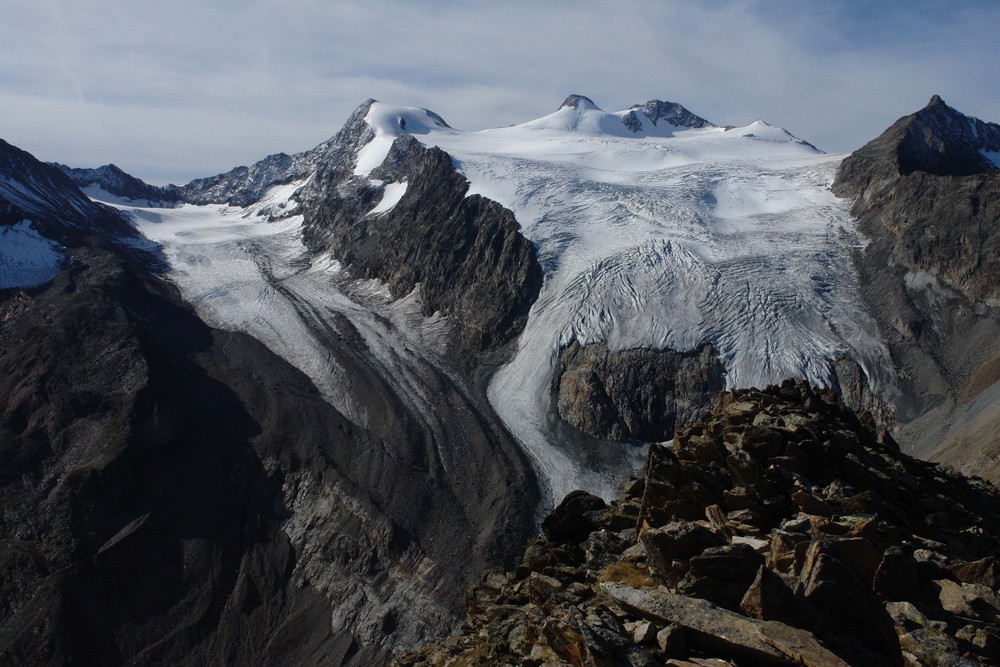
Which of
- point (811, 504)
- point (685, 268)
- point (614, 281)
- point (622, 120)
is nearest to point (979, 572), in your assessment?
point (811, 504)

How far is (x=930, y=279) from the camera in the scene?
53.8 meters

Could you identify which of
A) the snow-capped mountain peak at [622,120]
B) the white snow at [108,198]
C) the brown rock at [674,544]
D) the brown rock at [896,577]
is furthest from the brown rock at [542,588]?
the white snow at [108,198]

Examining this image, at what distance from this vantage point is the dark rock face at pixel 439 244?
2325 inches

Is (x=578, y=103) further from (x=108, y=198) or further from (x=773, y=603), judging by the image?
(x=773, y=603)

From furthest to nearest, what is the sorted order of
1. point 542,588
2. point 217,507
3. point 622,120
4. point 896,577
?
point 622,120 < point 217,507 < point 542,588 < point 896,577

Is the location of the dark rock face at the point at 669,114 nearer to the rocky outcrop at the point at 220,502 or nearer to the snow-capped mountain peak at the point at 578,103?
the snow-capped mountain peak at the point at 578,103

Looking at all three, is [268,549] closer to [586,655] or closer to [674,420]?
[674,420]

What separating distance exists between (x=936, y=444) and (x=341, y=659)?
28.8m

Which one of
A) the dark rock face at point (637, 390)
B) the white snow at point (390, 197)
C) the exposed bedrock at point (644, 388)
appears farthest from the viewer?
the white snow at point (390, 197)

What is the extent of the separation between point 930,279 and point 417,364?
35.5m

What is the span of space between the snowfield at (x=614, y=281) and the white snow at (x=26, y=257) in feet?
33.3

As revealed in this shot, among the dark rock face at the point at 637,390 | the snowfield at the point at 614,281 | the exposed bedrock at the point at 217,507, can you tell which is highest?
the snowfield at the point at 614,281

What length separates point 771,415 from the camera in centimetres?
1605

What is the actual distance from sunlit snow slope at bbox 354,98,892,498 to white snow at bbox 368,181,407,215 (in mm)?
6597
